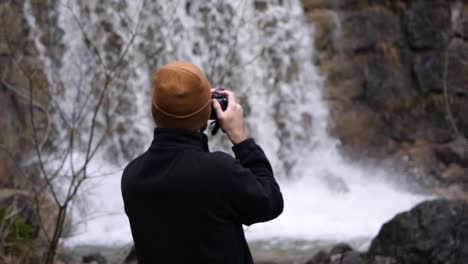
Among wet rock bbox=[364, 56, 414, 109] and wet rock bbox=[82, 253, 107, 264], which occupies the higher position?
wet rock bbox=[364, 56, 414, 109]

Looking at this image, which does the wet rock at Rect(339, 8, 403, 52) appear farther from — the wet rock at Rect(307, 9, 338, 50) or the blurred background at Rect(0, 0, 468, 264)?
the wet rock at Rect(307, 9, 338, 50)

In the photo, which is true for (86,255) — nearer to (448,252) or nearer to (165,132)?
(448,252)

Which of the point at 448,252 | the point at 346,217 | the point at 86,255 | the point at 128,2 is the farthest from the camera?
the point at 128,2

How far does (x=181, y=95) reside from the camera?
180 cm

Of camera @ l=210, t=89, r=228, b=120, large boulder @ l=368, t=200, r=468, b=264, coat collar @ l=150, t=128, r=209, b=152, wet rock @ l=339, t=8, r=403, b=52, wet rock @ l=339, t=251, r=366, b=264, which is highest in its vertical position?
wet rock @ l=339, t=8, r=403, b=52

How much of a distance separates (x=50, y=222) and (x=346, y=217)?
3186 mm

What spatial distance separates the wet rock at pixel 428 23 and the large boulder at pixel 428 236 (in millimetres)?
4975

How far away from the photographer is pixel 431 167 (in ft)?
30.4

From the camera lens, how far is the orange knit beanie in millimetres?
1794

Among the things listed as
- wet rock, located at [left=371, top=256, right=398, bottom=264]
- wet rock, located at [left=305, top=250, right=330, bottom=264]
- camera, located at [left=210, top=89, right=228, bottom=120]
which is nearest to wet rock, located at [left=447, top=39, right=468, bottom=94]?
wet rock, located at [left=305, top=250, right=330, bottom=264]

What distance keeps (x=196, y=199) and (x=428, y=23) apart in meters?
8.56

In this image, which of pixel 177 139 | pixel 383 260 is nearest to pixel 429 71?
pixel 383 260

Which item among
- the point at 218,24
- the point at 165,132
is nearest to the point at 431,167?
the point at 218,24

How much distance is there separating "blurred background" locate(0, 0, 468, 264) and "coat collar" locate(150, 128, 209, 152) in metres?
5.92
